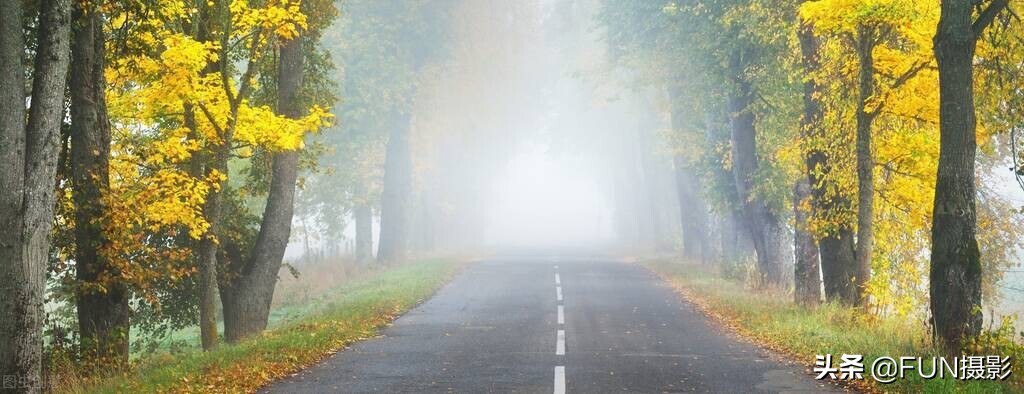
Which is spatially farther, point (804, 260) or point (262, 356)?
point (804, 260)

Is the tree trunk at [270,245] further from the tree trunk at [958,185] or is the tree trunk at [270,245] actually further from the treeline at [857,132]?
the tree trunk at [958,185]

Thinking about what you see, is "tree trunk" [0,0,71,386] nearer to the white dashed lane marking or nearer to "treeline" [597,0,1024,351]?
the white dashed lane marking

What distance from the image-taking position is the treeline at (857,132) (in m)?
12.1

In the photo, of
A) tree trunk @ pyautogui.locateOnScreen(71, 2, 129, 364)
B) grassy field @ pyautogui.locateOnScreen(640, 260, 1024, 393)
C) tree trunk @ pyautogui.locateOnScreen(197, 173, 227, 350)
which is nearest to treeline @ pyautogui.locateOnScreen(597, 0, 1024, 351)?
grassy field @ pyautogui.locateOnScreen(640, 260, 1024, 393)

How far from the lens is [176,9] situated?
13.8 metres

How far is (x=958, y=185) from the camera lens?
473 inches

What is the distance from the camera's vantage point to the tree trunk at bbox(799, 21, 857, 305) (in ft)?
61.1

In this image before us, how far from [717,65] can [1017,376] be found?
15.7 meters

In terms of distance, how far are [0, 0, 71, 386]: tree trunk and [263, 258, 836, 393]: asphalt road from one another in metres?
2.80

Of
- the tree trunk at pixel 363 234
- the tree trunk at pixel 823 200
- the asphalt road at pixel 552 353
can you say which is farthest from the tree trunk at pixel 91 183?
the tree trunk at pixel 363 234

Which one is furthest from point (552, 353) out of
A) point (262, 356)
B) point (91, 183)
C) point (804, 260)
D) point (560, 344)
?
point (804, 260)

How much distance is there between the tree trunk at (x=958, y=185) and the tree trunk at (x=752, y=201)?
13.8 metres

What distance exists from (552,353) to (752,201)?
1460 cm

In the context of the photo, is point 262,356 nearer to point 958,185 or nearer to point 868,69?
point 958,185
